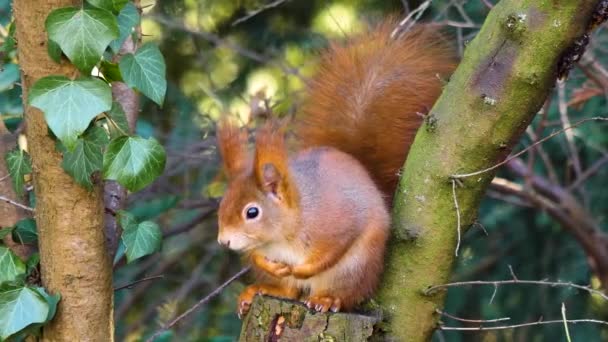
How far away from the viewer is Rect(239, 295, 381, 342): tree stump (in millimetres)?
1587

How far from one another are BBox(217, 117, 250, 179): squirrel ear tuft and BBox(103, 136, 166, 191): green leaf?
23 centimetres

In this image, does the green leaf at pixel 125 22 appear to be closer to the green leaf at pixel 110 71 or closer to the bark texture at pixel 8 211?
the green leaf at pixel 110 71

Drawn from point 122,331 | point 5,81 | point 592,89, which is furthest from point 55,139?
point 122,331

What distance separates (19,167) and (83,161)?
17cm

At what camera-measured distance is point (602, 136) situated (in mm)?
2775

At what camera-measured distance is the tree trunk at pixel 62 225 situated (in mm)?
1440

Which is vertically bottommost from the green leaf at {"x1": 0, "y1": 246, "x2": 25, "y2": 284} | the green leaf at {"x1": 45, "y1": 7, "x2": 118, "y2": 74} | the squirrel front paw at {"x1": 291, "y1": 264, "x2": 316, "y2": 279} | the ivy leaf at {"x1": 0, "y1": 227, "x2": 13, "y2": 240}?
the squirrel front paw at {"x1": 291, "y1": 264, "x2": 316, "y2": 279}

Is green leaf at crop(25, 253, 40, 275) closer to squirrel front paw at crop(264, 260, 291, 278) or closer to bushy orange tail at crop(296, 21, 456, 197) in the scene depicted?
squirrel front paw at crop(264, 260, 291, 278)

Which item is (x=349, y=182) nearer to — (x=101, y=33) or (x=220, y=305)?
(x=101, y=33)

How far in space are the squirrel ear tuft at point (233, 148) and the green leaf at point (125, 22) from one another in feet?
0.81

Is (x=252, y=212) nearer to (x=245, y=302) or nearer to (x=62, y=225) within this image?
(x=245, y=302)

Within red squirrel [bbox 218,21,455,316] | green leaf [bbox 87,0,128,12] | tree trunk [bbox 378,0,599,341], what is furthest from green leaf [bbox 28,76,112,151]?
tree trunk [bbox 378,0,599,341]

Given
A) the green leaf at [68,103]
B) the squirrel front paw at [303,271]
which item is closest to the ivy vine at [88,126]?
the green leaf at [68,103]

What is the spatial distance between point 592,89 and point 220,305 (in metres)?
1.38
